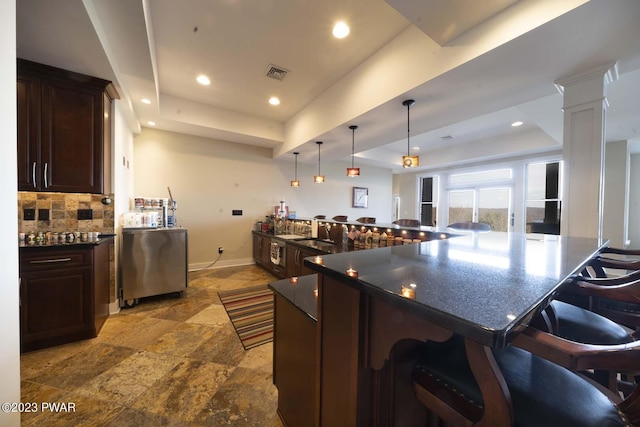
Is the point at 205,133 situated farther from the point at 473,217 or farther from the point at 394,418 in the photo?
the point at 473,217

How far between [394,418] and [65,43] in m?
3.29

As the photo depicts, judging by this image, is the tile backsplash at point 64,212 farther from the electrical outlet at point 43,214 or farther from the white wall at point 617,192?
the white wall at point 617,192

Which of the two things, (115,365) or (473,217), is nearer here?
(115,365)

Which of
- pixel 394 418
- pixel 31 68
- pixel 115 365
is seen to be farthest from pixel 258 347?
pixel 31 68

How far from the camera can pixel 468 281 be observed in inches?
27.5

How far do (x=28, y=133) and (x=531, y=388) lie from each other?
3.74 meters

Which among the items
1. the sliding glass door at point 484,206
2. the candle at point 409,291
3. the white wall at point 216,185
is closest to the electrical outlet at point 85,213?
the white wall at point 216,185

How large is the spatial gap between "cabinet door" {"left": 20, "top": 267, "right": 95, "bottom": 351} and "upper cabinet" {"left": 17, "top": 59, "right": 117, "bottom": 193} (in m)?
0.83

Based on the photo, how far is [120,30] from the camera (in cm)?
198

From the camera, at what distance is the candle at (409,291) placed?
0.58 meters

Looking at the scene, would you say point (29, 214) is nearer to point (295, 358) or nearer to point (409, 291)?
point (295, 358)

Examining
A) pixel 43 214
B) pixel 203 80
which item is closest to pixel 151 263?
pixel 43 214

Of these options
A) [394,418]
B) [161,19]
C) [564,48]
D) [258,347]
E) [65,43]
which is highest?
[161,19]

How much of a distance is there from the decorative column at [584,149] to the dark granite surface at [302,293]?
2.40 metres
